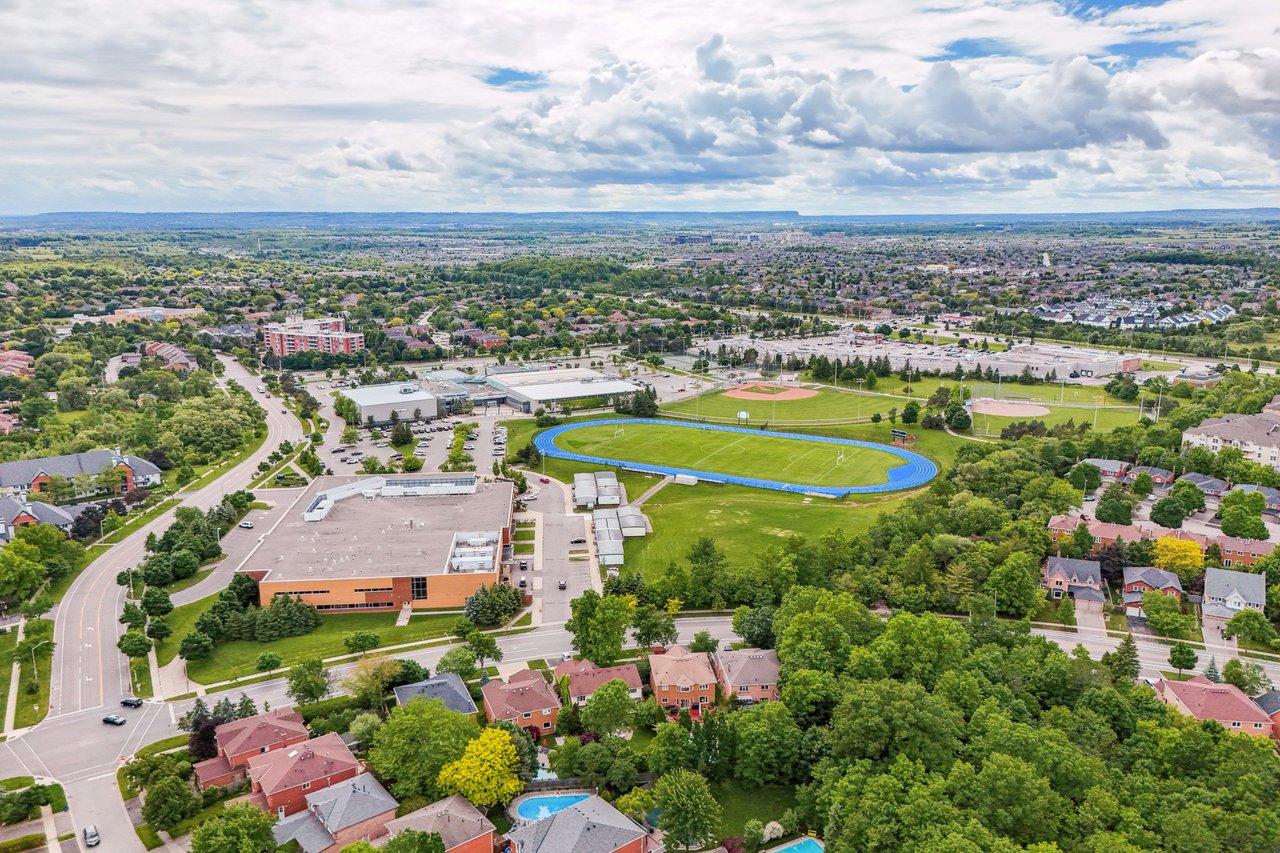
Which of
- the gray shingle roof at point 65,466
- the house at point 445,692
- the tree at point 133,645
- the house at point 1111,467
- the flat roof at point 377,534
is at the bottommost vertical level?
the house at point 445,692

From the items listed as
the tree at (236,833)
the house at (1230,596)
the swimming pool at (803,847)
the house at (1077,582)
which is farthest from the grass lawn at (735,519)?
the tree at (236,833)

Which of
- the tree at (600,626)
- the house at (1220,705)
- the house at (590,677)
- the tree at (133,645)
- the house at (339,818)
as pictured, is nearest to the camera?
the house at (339,818)

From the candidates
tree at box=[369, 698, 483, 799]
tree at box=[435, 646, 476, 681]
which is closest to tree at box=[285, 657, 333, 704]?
tree at box=[435, 646, 476, 681]

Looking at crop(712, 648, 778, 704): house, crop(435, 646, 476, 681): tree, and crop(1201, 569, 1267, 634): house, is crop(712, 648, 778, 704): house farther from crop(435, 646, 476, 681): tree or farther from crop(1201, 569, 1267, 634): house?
crop(1201, 569, 1267, 634): house

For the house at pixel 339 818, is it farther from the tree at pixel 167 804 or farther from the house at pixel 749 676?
the house at pixel 749 676

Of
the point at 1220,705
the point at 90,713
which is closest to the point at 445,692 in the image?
the point at 90,713

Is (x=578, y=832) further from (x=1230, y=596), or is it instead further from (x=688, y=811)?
(x=1230, y=596)
